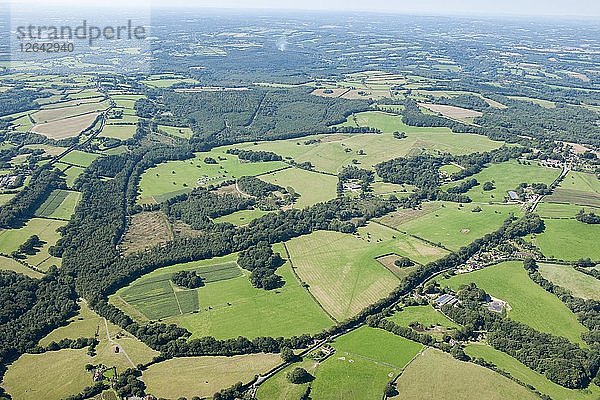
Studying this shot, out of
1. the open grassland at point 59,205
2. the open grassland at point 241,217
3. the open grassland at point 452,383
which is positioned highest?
the open grassland at point 241,217

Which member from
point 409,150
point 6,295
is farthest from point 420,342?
point 409,150

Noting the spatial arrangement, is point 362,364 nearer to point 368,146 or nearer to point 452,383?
point 452,383

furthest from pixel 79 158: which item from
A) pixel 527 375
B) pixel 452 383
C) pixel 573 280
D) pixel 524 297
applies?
pixel 527 375

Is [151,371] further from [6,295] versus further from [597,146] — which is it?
[597,146]

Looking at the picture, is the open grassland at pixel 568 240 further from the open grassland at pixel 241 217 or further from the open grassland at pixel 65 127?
the open grassland at pixel 65 127

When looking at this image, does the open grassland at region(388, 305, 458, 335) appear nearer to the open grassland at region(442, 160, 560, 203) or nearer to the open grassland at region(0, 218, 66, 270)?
the open grassland at region(442, 160, 560, 203)

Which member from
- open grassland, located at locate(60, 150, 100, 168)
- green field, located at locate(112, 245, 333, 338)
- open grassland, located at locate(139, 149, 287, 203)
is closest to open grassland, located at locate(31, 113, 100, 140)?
open grassland, located at locate(60, 150, 100, 168)

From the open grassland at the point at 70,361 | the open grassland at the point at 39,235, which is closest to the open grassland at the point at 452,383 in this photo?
the open grassland at the point at 70,361
